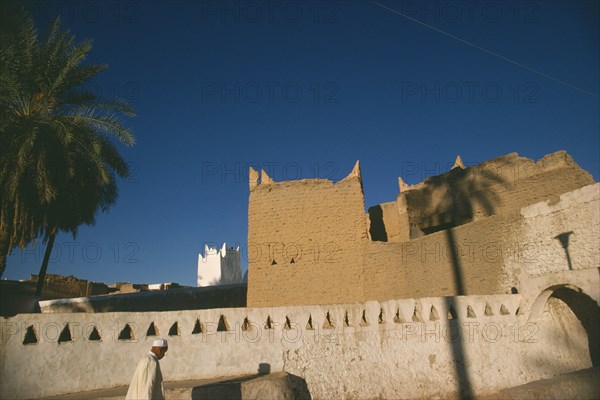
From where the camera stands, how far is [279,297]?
1288cm

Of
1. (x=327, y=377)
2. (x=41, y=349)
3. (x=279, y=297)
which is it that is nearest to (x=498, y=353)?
(x=327, y=377)

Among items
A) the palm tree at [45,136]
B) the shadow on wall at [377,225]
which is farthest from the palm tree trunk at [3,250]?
the shadow on wall at [377,225]

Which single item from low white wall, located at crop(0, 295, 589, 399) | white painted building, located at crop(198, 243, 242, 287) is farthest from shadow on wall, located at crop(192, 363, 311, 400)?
white painted building, located at crop(198, 243, 242, 287)

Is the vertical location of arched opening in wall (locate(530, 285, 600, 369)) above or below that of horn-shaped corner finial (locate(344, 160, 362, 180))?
below

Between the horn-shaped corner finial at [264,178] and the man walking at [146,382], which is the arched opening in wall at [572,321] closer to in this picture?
the man walking at [146,382]

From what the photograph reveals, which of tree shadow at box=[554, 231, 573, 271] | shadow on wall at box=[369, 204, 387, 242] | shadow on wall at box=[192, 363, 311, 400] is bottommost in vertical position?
shadow on wall at box=[192, 363, 311, 400]

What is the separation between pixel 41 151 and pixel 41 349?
6245mm

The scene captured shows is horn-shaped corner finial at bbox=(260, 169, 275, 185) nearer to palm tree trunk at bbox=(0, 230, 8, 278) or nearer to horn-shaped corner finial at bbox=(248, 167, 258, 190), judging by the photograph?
horn-shaped corner finial at bbox=(248, 167, 258, 190)

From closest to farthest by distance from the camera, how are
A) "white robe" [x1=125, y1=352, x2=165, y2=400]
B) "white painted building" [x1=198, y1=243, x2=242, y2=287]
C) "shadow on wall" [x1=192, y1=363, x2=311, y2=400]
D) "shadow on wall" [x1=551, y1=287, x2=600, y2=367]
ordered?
"white robe" [x1=125, y1=352, x2=165, y2=400]
"shadow on wall" [x1=192, y1=363, x2=311, y2=400]
"shadow on wall" [x1=551, y1=287, x2=600, y2=367]
"white painted building" [x1=198, y1=243, x2=242, y2=287]

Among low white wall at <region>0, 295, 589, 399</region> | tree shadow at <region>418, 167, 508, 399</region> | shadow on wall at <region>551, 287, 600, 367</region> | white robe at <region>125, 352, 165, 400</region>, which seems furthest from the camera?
tree shadow at <region>418, 167, 508, 399</region>

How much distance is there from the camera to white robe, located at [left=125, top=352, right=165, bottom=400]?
4.33m

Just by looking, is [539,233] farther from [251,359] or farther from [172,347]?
[172,347]

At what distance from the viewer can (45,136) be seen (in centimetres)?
1069

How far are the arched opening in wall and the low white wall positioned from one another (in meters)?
0.08
